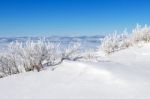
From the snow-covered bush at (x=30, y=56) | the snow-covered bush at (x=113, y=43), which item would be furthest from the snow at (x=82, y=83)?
the snow-covered bush at (x=113, y=43)

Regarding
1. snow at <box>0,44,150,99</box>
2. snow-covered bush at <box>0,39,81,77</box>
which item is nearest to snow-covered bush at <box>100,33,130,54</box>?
snow-covered bush at <box>0,39,81,77</box>

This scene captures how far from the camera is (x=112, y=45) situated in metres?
8.88

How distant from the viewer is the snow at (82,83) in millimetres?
3947

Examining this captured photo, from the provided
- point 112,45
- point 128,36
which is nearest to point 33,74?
point 112,45

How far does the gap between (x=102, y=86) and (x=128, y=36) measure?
626cm

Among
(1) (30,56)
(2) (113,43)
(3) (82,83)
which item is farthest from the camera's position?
(2) (113,43)

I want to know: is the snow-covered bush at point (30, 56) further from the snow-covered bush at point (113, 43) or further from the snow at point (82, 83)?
the snow-covered bush at point (113, 43)

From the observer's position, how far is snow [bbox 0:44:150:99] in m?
3.95

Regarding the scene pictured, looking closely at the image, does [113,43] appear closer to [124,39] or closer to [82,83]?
[124,39]

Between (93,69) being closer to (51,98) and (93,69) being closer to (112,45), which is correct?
(51,98)

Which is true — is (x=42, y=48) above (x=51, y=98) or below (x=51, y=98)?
above

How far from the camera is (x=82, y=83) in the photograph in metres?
4.46

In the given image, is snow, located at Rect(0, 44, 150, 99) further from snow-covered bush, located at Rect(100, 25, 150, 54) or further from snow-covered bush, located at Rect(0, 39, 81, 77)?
snow-covered bush, located at Rect(100, 25, 150, 54)

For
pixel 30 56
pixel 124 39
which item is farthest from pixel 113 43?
pixel 30 56
